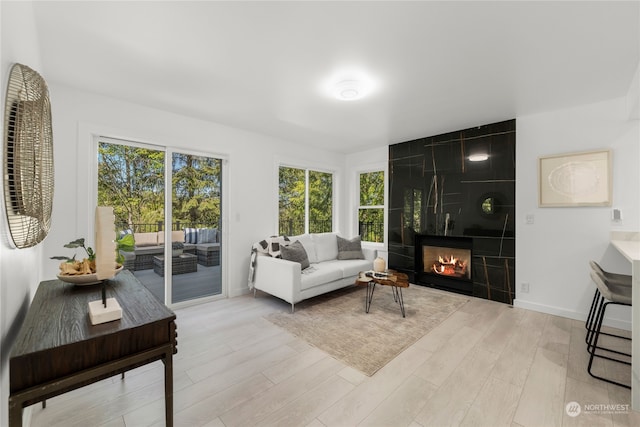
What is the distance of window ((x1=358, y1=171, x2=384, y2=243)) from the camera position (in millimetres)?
5254

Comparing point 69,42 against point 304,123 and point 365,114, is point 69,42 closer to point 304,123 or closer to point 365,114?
point 304,123

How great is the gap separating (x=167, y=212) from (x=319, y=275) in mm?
2075

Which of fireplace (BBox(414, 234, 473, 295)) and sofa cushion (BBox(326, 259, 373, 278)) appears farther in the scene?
fireplace (BBox(414, 234, 473, 295))

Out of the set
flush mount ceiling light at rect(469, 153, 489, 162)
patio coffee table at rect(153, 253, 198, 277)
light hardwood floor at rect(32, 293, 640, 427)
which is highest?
flush mount ceiling light at rect(469, 153, 489, 162)

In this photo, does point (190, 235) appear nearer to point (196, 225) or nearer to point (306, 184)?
point (196, 225)

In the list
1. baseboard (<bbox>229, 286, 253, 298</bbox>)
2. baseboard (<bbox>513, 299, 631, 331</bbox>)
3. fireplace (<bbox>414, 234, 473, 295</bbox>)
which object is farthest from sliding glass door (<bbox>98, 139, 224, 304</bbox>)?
baseboard (<bbox>513, 299, 631, 331</bbox>)

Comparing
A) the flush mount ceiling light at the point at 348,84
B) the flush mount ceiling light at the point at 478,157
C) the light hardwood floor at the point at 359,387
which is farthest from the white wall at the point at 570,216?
the flush mount ceiling light at the point at 348,84

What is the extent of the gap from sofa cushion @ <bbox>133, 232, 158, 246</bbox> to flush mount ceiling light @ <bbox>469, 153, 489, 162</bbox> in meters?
4.38

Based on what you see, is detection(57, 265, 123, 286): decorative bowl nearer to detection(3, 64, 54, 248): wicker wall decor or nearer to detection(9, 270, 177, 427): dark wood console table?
detection(9, 270, 177, 427): dark wood console table

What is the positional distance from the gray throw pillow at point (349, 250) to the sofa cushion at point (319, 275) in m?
0.53

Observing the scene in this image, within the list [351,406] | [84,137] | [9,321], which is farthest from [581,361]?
[84,137]

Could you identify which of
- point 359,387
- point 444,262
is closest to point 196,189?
point 359,387

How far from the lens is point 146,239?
127 inches

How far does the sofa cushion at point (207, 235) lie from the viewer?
3692mm
